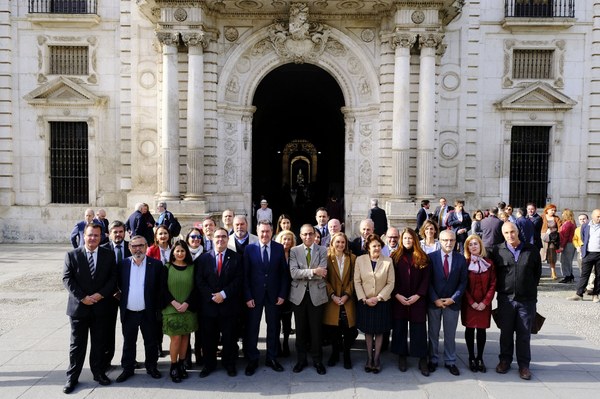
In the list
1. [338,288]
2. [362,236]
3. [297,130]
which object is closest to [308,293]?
[338,288]

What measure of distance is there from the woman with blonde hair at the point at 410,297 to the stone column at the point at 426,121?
912 centimetres

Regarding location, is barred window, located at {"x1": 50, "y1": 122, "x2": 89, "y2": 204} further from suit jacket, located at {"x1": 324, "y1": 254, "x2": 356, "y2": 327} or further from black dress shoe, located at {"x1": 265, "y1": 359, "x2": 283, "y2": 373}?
suit jacket, located at {"x1": 324, "y1": 254, "x2": 356, "y2": 327}

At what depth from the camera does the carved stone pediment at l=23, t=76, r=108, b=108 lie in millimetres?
17328

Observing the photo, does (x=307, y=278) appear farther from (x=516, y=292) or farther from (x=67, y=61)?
(x=67, y=61)

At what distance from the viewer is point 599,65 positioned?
17578 millimetres

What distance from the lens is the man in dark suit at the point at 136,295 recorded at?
629 centimetres

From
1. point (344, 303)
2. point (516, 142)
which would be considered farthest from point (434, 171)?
point (344, 303)

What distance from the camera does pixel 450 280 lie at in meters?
6.62

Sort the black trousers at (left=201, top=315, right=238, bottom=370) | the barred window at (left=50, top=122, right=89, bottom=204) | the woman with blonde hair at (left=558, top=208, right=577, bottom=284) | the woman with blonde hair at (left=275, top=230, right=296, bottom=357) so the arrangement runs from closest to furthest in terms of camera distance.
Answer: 1. the black trousers at (left=201, top=315, right=238, bottom=370)
2. the woman with blonde hair at (left=275, top=230, right=296, bottom=357)
3. the woman with blonde hair at (left=558, top=208, right=577, bottom=284)
4. the barred window at (left=50, top=122, right=89, bottom=204)

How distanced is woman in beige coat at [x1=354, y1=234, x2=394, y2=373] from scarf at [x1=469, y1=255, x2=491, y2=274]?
1055mm

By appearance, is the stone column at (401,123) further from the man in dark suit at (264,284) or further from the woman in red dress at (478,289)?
the man in dark suit at (264,284)

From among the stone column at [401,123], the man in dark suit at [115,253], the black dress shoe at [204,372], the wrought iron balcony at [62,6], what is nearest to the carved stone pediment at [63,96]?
the wrought iron balcony at [62,6]

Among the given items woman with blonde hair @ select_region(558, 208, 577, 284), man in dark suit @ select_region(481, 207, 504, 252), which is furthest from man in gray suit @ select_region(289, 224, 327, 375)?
woman with blonde hair @ select_region(558, 208, 577, 284)

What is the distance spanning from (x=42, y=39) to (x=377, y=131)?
11709mm
